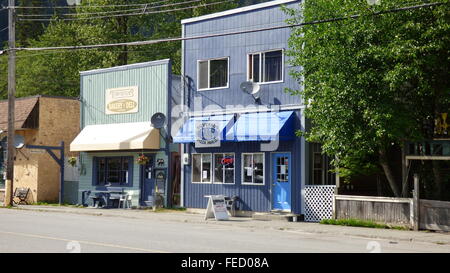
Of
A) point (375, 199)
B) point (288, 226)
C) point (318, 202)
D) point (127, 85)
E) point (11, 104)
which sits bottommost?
point (288, 226)

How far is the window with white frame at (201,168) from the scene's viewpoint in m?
28.5

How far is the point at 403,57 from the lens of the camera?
768 inches

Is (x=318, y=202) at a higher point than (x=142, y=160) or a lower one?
lower

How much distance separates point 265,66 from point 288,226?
23.9 ft

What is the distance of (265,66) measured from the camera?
26641 mm

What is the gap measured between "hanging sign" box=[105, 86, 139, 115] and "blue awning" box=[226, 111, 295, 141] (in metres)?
6.92

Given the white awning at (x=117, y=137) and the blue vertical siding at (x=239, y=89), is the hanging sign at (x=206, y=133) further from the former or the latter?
the white awning at (x=117, y=137)

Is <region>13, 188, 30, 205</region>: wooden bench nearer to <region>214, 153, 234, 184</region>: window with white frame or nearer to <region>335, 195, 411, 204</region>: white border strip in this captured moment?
<region>214, 153, 234, 184</region>: window with white frame

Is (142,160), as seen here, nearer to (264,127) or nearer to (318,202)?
(264,127)

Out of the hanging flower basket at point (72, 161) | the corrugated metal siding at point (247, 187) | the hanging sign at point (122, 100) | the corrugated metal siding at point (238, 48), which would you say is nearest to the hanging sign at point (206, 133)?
the corrugated metal siding at point (247, 187)

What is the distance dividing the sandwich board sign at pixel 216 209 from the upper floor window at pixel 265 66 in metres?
5.28

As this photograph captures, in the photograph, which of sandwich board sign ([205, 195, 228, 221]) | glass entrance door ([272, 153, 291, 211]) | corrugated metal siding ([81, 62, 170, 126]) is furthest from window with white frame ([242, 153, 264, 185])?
corrugated metal siding ([81, 62, 170, 126])

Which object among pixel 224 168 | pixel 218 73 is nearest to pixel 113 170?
pixel 224 168

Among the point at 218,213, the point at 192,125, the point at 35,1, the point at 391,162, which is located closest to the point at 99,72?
the point at 192,125
